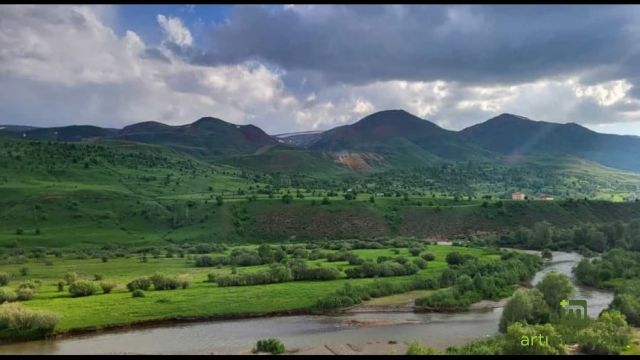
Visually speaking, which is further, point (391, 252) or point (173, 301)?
point (391, 252)

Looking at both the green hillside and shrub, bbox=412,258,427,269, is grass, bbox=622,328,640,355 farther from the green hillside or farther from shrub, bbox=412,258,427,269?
A: the green hillside

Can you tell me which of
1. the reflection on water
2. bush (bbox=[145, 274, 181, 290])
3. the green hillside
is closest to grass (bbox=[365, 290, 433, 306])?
the reflection on water

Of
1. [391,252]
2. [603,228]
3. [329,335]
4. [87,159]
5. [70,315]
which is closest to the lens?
[329,335]

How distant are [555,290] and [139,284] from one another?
43.6 meters

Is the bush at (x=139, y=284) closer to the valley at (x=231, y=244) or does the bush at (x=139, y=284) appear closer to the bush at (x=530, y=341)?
the valley at (x=231, y=244)

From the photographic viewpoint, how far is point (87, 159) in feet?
582

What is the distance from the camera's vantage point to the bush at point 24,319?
160 ft

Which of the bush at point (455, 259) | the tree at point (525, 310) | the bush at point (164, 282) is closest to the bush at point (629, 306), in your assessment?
the tree at point (525, 310)

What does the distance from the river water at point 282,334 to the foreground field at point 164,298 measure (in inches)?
83.6

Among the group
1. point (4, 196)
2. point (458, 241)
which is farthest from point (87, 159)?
point (458, 241)

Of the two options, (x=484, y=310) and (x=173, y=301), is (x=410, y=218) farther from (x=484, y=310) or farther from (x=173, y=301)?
(x=173, y=301)

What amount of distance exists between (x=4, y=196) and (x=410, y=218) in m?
90.7

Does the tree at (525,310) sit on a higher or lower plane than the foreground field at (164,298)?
higher

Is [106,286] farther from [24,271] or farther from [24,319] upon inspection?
[24,271]
